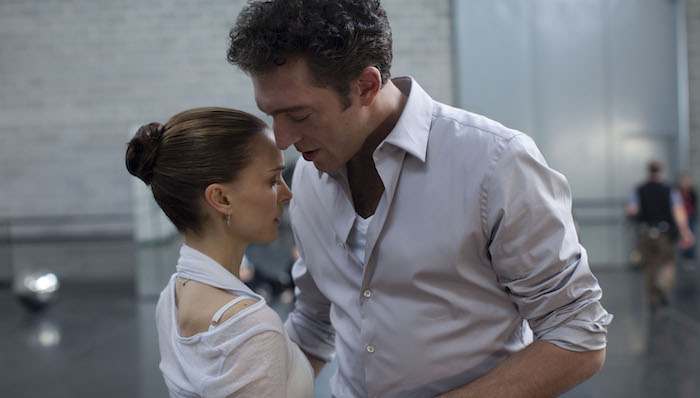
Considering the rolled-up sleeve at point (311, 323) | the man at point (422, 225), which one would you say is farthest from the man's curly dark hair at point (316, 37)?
the rolled-up sleeve at point (311, 323)

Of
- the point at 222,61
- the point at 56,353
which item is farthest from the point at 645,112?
the point at 56,353

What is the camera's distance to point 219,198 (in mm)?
1340

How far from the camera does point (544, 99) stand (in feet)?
25.9

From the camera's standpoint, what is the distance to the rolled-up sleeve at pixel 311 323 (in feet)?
5.28

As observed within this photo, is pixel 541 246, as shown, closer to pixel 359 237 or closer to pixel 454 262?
pixel 454 262

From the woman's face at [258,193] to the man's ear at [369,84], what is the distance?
23 cm

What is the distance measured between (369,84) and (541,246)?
0.46 metres

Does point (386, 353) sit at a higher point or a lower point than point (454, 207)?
lower

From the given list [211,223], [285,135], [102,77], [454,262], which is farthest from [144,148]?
[102,77]

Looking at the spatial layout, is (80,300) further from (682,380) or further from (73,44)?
(682,380)

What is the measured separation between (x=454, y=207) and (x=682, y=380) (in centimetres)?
341

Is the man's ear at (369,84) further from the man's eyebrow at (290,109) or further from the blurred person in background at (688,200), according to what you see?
the blurred person in background at (688,200)

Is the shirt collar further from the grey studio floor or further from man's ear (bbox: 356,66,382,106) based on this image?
the grey studio floor

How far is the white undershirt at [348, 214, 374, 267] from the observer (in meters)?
1.34
